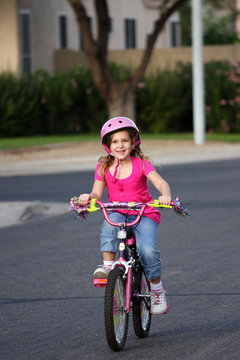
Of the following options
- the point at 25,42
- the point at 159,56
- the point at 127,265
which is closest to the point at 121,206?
the point at 127,265

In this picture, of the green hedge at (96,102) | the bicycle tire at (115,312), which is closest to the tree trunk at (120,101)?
the green hedge at (96,102)

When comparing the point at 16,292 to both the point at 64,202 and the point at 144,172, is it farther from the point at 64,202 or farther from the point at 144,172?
the point at 64,202

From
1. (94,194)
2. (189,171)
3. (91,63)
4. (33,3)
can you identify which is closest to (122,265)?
(94,194)

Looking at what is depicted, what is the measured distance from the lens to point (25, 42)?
38781 millimetres

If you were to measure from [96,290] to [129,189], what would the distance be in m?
2.23

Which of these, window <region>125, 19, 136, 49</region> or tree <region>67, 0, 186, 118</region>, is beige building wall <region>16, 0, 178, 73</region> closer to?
window <region>125, 19, 136, 49</region>

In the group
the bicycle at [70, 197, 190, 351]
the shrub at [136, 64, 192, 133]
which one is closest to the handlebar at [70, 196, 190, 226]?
the bicycle at [70, 197, 190, 351]

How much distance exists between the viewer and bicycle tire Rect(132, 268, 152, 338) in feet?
21.1

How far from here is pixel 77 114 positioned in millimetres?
36938

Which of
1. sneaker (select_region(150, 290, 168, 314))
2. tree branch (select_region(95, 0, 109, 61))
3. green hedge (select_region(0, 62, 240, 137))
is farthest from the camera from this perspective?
green hedge (select_region(0, 62, 240, 137))

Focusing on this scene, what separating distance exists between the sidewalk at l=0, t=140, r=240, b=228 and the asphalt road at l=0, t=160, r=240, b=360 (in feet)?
25.7

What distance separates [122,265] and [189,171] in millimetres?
15383

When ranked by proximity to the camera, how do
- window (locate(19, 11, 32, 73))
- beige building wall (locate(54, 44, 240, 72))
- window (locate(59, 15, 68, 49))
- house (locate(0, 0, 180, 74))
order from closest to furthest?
house (locate(0, 0, 180, 74)) → window (locate(19, 11, 32, 73)) → beige building wall (locate(54, 44, 240, 72)) → window (locate(59, 15, 68, 49))

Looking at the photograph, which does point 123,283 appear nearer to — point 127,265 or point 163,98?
point 127,265
